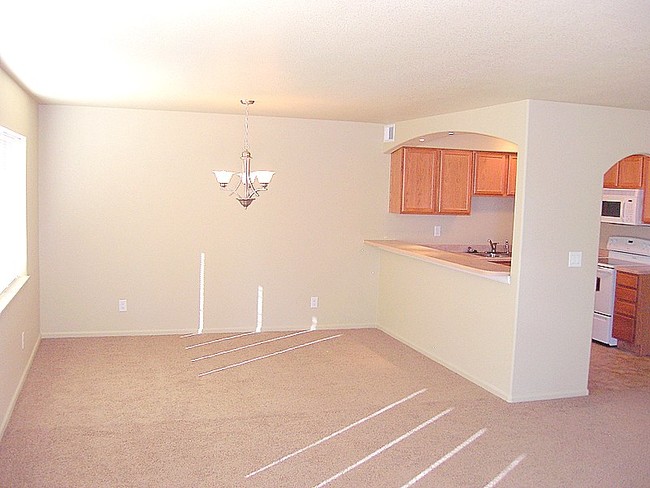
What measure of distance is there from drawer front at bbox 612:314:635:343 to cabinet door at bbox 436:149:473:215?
1933 mm

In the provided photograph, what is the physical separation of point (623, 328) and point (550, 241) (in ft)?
7.49

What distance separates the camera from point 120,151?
629 cm

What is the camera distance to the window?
461 cm

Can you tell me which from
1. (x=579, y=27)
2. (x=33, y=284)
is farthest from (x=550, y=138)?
(x=33, y=284)

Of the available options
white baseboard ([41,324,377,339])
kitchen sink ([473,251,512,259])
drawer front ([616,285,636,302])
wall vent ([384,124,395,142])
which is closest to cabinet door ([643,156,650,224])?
drawer front ([616,285,636,302])

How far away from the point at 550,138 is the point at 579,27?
2236mm

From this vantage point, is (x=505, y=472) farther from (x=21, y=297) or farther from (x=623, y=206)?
(x=623, y=206)

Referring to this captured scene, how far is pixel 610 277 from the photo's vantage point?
21.3 feet

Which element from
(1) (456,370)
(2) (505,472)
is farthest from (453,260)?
(2) (505,472)

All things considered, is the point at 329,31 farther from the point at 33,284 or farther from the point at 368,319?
the point at 368,319

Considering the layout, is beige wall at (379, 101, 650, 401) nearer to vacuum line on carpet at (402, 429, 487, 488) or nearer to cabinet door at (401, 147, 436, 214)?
vacuum line on carpet at (402, 429, 487, 488)

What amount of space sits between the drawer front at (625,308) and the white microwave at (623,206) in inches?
34.1

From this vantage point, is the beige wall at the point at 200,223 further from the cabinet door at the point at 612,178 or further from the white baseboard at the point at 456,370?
the cabinet door at the point at 612,178

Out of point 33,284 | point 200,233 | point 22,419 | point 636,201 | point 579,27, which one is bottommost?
point 22,419
